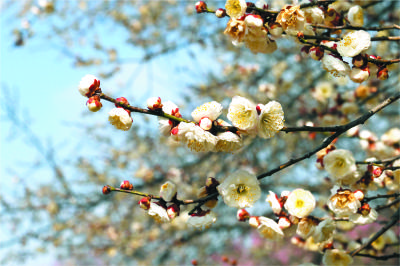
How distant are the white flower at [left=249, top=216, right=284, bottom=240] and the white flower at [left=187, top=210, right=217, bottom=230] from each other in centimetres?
19

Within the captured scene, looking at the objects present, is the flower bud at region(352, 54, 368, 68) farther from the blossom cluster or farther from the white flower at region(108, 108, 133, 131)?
the white flower at region(108, 108, 133, 131)

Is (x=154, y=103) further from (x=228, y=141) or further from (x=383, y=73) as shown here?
(x=383, y=73)

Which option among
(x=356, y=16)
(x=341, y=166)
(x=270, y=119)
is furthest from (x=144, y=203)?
(x=356, y=16)

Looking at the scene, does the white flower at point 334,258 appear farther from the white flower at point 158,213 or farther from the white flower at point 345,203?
the white flower at point 158,213

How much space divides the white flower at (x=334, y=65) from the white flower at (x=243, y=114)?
36 centimetres

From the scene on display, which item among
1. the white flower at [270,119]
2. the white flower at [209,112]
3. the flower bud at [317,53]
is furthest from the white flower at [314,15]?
the white flower at [209,112]

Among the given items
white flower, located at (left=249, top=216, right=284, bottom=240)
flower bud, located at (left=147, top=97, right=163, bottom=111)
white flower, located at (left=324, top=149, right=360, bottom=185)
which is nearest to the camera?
flower bud, located at (left=147, top=97, right=163, bottom=111)

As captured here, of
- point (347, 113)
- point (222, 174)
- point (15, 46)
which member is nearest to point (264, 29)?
point (347, 113)

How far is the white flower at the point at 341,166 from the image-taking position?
1615 mm

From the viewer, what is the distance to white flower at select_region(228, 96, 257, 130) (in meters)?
1.34

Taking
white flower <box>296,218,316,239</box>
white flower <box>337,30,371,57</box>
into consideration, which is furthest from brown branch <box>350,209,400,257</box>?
white flower <box>337,30,371,57</box>

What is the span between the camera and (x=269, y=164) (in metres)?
4.45

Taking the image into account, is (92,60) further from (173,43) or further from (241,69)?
(241,69)

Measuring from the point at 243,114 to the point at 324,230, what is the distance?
26.7 inches
